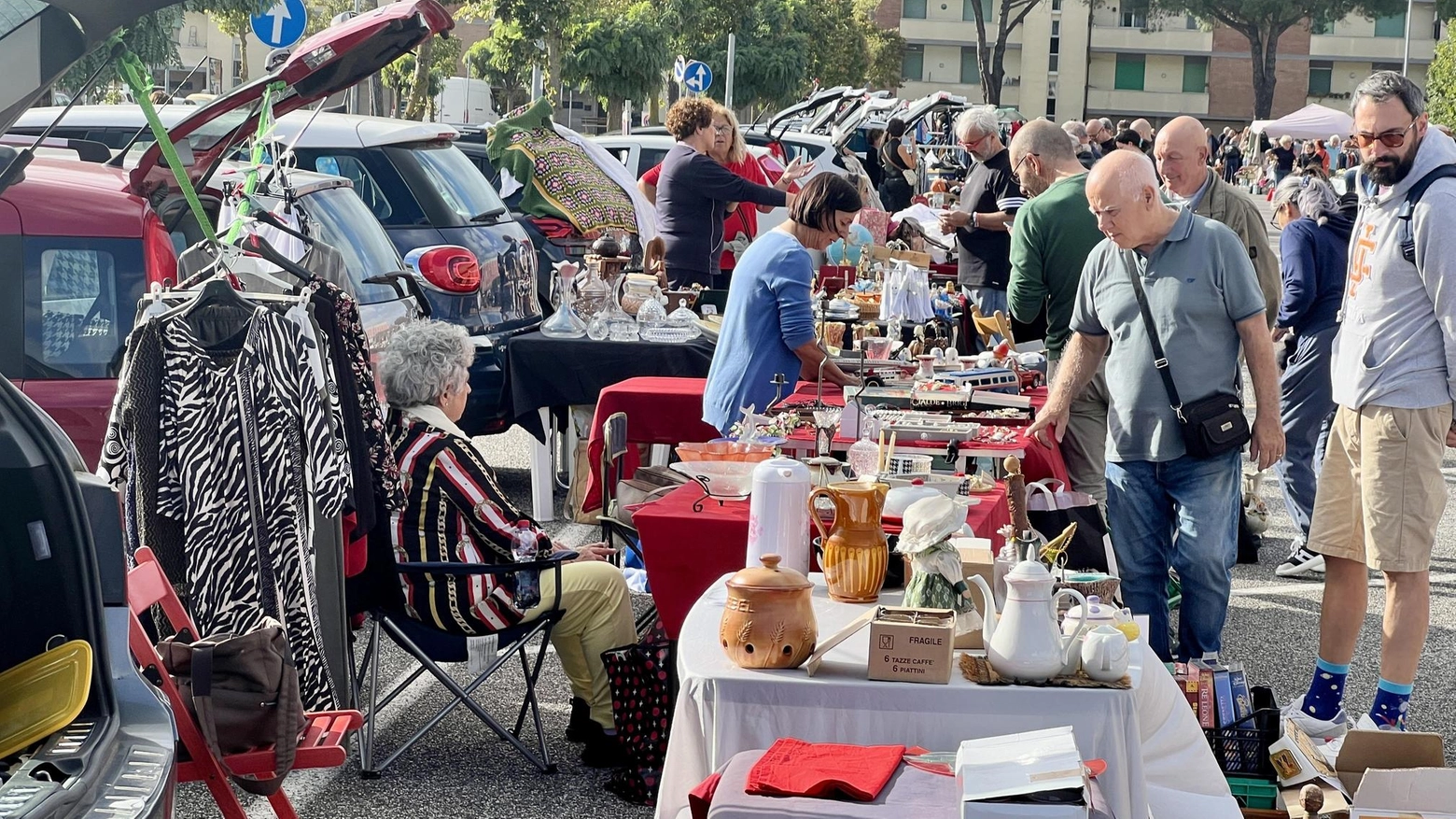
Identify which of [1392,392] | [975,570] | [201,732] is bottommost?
[201,732]

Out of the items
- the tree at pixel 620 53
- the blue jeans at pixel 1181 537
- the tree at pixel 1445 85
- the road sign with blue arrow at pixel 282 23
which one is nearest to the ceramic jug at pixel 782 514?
the blue jeans at pixel 1181 537

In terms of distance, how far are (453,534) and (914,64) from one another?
7315 centimetres

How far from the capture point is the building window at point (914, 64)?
245 feet

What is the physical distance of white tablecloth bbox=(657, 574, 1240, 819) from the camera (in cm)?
312

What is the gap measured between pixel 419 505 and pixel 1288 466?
157 inches

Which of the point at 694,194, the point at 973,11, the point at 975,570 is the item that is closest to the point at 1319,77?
the point at 973,11

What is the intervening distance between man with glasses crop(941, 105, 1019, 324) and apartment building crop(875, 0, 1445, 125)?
213ft

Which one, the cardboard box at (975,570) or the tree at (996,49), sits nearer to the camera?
the cardboard box at (975,570)

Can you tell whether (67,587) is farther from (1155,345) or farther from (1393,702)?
(1393,702)

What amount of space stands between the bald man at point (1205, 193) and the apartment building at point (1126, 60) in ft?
222

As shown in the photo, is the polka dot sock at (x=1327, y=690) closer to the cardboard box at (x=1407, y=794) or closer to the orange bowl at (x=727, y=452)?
the cardboard box at (x=1407, y=794)

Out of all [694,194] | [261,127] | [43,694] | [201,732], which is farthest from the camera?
[694,194]

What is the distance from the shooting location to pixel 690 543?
433 cm

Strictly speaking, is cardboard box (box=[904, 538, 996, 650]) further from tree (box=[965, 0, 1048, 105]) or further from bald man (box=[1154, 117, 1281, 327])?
tree (box=[965, 0, 1048, 105])
